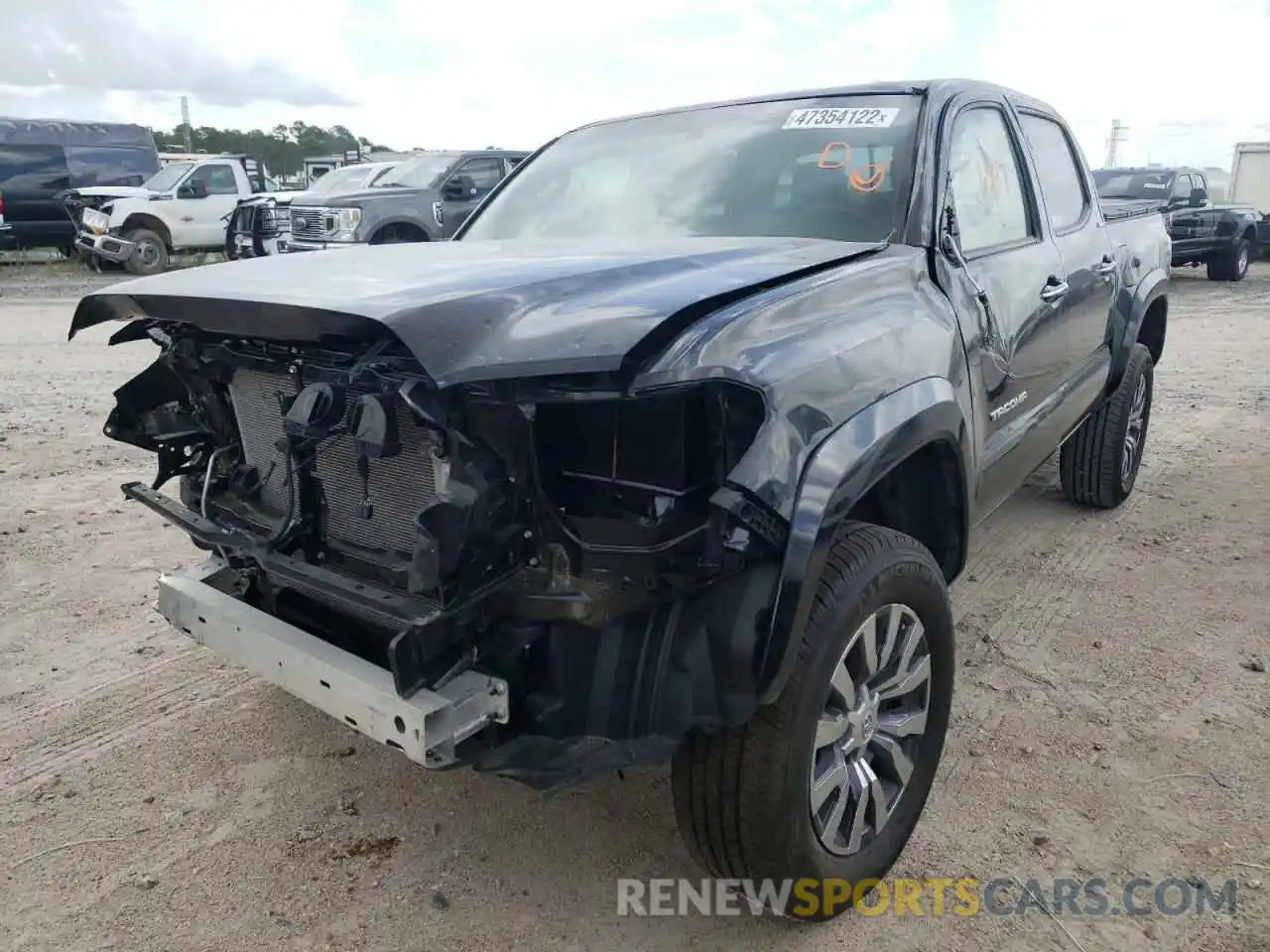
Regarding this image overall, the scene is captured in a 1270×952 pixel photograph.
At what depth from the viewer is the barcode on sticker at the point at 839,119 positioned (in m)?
3.13

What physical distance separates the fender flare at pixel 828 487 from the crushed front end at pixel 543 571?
43 millimetres

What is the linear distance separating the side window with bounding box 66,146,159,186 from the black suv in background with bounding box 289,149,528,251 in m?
8.48

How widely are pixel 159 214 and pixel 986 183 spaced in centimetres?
1610

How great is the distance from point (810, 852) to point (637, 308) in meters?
1.23

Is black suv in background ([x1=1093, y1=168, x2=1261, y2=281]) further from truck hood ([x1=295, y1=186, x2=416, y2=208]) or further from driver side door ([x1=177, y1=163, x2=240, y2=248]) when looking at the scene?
driver side door ([x1=177, y1=163, x2=240, y2=248])

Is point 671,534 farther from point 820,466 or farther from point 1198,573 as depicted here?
point 1198,573

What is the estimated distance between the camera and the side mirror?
11.7 meters

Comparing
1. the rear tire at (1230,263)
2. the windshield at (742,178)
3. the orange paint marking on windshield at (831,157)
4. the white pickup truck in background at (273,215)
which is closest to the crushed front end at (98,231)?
the white pickup truck in background at (273,215)

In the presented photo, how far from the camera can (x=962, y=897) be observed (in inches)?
94.8

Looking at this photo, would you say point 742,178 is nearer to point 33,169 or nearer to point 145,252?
point 145,252

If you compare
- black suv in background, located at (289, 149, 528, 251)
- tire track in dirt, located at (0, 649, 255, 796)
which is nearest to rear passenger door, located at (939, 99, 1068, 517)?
tire track in dirt, located at (0, 649, 255, 796)

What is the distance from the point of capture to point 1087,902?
237 cm

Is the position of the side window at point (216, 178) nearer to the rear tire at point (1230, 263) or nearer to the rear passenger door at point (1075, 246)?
the rear passenger door at point (1075, 246)

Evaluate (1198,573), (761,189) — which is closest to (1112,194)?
(1198,573)
